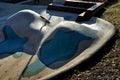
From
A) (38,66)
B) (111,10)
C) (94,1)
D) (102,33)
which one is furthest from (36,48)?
(94,1)

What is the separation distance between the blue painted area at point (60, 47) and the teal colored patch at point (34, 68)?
0.29 m

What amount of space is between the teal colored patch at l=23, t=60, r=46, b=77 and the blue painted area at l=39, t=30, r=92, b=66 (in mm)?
293

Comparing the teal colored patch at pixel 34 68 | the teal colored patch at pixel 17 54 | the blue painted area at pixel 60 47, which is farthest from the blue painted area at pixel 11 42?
the teal colored patch at pixel 34 68

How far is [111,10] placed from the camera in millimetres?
23594

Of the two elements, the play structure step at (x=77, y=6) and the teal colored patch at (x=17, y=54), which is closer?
the teal colored patch at (x=17, y=54)

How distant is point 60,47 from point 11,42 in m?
4.77

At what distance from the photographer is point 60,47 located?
17297 mm

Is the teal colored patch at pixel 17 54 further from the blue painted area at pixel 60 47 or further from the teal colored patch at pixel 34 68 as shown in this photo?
the teal colored patch at pixel 34 68

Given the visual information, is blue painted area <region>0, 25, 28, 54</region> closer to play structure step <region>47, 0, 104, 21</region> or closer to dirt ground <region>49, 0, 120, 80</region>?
dirt ground <region>49, 0, 120, 80</region>

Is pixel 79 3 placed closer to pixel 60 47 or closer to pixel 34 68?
pixel 60 47

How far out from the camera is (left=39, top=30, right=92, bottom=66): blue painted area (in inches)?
652

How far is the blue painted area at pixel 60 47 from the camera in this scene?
54.3 feet

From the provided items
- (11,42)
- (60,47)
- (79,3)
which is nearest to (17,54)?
(11,42)

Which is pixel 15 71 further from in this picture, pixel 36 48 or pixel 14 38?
pixel 14 38
